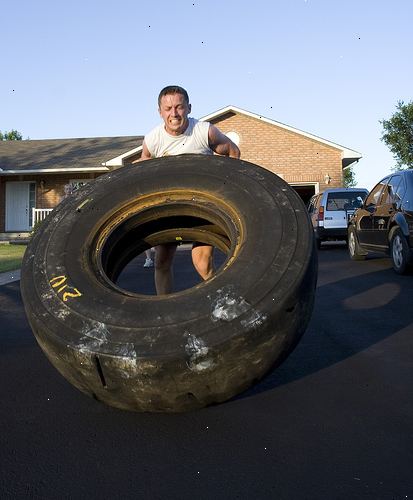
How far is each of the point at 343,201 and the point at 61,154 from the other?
14.9 m

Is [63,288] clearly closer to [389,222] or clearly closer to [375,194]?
[389,222]

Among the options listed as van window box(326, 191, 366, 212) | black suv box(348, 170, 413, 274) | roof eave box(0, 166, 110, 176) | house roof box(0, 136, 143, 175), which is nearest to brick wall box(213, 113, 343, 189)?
roof eave box(0, 166, 110, 176)

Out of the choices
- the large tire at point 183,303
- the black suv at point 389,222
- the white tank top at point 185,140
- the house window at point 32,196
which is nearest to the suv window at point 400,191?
the black suv at point 389,222

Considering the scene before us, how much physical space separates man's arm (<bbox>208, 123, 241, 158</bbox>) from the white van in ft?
31.7

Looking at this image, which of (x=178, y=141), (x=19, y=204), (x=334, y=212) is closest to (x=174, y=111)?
(x=178, y=141)

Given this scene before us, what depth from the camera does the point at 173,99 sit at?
140 inches

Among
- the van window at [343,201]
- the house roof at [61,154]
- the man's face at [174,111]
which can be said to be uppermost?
the house roof at [61,154]

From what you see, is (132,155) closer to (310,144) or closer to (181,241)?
(310,144)

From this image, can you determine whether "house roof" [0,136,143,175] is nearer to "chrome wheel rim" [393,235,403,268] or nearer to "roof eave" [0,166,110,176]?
"roof eave" [0,166,110,176]

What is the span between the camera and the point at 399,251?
296 inches

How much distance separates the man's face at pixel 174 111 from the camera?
356 cm

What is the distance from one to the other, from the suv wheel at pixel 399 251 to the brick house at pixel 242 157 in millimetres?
13193

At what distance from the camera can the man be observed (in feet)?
11.8

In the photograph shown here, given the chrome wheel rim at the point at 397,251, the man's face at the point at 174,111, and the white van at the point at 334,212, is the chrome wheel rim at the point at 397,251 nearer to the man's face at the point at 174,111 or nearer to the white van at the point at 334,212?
the man's face at the point at 174,111
